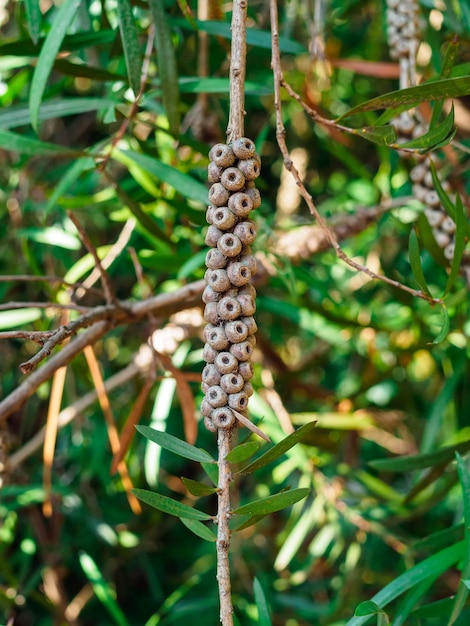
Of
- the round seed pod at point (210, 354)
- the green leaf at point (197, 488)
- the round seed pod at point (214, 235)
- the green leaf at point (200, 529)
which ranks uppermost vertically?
the round seed pod at point (214, 235)

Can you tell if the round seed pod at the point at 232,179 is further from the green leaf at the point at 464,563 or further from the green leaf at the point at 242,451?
the green leaf at the point at 464,563

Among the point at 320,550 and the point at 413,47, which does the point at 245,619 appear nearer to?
the point at 320,550

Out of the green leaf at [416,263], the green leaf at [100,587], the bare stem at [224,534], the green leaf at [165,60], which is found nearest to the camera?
the bare stem at [224,534]

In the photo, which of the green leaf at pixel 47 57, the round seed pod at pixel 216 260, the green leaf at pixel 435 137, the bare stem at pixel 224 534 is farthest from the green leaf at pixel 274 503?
the green leaf at pixel 47 57

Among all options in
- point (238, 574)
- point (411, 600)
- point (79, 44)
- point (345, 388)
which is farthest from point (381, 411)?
point (79, 44)

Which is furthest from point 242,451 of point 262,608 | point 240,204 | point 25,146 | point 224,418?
point 25,146

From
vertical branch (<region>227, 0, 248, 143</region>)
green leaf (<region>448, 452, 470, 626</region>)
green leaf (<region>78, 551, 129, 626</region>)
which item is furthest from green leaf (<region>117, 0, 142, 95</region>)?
green leaf (<region>78, 551, 129, 626</region>)
